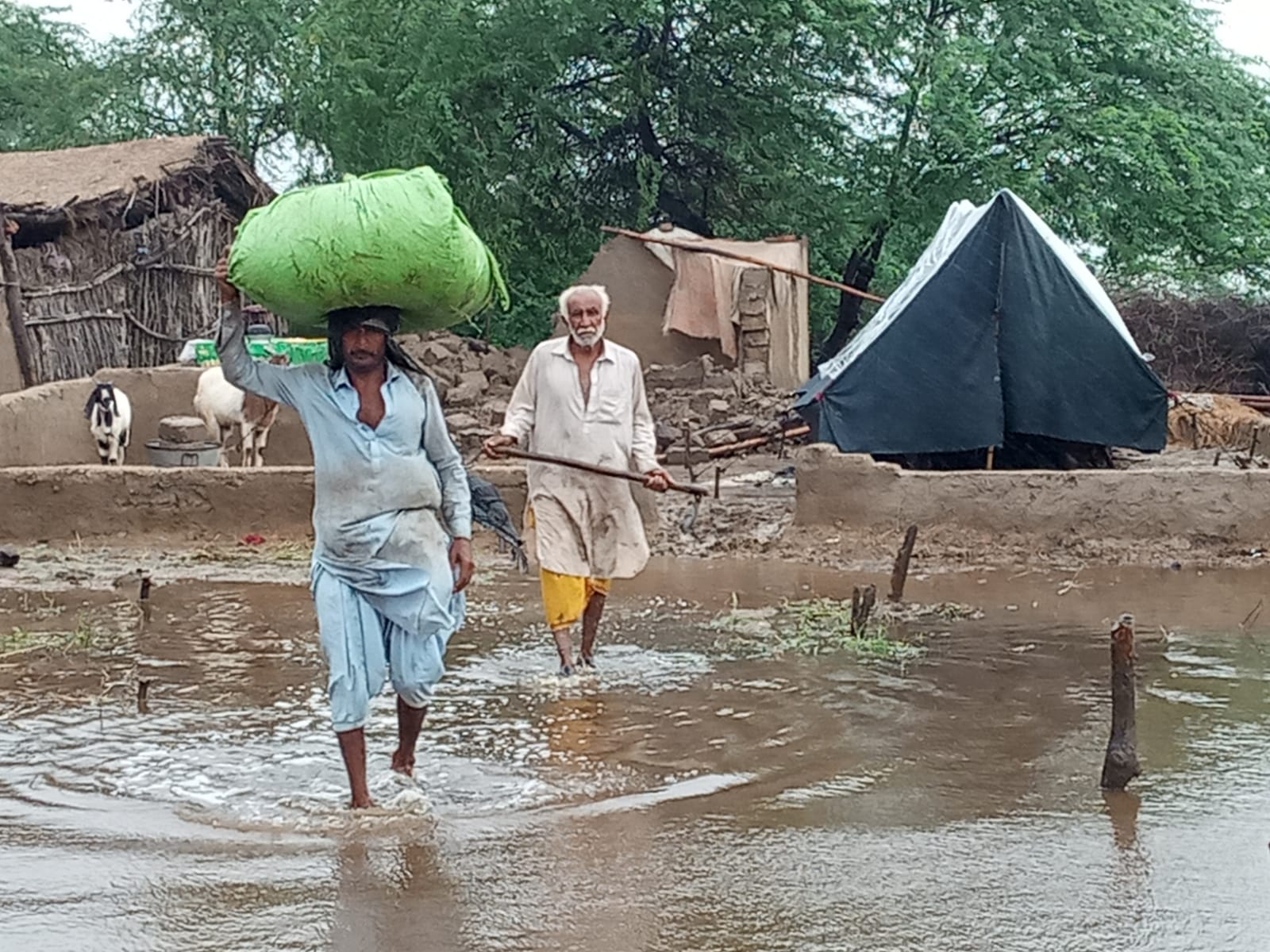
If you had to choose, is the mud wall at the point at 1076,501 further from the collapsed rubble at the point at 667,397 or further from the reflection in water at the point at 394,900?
the reflection in water at the point at 394,900

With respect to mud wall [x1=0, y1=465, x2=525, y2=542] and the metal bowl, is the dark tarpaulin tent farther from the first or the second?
the metal bowl

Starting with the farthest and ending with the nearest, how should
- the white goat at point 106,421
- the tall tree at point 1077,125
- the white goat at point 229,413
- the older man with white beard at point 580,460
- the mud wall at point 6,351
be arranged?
the tall tree at point 1077,125, the mud wall at point 6,351, the white goat at point 229,413, the white goat at point 106,421, the older man with white beard at point 580,460

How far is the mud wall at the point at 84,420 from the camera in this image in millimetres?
11812

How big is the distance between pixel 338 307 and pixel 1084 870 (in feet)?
8.02

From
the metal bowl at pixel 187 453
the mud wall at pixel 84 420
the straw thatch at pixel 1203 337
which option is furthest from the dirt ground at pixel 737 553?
the straw thatch at pixel 1203 337

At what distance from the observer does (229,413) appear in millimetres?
13094

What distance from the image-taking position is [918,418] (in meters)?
11.4

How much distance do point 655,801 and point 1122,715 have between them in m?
1.36

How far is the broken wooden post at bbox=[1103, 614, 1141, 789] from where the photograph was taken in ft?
15.5

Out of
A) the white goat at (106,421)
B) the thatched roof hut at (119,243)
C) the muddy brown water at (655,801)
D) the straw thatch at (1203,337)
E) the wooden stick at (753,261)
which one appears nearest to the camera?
the muddy brown water at (655,801)

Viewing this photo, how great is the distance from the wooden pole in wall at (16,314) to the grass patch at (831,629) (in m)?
10.4

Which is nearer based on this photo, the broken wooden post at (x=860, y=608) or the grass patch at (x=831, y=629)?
the grass patch at (x=831, y=629)

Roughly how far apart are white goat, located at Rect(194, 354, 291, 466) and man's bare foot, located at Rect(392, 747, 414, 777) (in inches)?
333

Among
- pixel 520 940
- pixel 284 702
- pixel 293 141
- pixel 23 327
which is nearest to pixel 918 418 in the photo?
pixel 284 702
